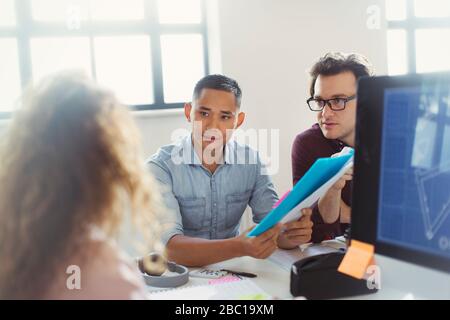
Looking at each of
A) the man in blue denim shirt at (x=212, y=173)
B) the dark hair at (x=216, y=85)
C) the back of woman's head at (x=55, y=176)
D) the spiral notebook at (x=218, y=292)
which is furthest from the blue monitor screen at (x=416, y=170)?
the dark hair at (x=216, y=85)

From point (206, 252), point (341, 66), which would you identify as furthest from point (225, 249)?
point (341, 66)

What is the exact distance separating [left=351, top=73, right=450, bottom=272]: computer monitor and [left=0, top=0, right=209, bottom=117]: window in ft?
6.94

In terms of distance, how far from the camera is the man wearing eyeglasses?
1.42m

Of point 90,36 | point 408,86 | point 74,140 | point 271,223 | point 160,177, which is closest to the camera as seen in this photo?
point 74,140

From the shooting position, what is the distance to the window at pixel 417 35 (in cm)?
336

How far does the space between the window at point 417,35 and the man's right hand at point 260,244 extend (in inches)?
104

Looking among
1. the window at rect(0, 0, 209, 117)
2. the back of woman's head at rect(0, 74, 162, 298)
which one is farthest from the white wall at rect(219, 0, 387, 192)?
the back of woman's head at rect(0, 74, 162, 298)

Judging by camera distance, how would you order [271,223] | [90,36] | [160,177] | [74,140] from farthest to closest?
1. [90,36]
2. [160,177]
3. [271,223]
4. [74,140]

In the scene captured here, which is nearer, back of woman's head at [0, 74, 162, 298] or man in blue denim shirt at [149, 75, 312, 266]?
back of woman's head at [0, 74, 162, 298]

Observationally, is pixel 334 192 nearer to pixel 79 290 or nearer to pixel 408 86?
pixel 408 86

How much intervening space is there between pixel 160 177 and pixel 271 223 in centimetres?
56

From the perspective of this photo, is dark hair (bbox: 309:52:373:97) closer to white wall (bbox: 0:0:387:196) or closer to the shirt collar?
the shirt collar
